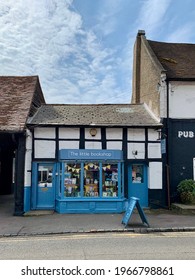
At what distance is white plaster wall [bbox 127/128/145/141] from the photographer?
14.4 m

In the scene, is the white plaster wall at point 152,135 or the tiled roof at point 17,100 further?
the white plaster wall at point 152,135

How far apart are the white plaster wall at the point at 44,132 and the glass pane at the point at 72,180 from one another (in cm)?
158

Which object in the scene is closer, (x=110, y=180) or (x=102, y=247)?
(x=102, y=247)

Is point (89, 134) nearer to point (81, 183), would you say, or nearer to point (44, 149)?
point (44, 149)

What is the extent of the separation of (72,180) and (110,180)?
1.65 m

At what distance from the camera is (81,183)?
529 inches

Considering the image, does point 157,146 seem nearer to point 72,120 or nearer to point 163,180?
point 163,180

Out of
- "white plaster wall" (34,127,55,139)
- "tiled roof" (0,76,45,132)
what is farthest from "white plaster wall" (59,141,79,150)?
"tiled roof" (0,76,45,132)

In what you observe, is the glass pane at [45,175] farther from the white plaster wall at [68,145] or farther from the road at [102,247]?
the road at [102,247]

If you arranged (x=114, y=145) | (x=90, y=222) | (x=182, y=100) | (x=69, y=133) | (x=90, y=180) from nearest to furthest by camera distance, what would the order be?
1. (x=90, y=222)
2. (x=90, y=180)
3. (x=69, y=133)
4. (x=114, y=145)
5. (x=182, y=100)

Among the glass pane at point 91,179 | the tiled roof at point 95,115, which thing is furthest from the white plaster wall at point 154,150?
the glass pane at point 91,179

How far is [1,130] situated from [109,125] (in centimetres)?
464

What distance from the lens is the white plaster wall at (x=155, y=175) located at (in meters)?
14.4

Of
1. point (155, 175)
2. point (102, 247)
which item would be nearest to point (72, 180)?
point (155, 175)
